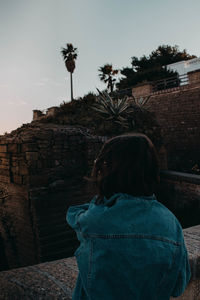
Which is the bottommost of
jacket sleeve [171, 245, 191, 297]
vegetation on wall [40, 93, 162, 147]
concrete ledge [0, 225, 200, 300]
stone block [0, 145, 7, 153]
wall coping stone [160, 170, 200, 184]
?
wall coping stone [160, 170, 200, 184]

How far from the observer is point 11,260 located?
219 inches

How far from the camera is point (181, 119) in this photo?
38.7 feet

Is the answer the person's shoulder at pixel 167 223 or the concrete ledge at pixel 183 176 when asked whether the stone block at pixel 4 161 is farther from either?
the concrete ledge at pixel 183 176

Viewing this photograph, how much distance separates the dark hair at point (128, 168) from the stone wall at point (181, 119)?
9.92 metres

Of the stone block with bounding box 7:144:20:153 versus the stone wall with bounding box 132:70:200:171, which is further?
the stone wall with bounding box 132:70:200:171

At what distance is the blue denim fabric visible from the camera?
86cm

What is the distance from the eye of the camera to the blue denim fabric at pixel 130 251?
86 cm

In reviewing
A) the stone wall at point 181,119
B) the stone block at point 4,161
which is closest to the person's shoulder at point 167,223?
the stone block at point 4,161

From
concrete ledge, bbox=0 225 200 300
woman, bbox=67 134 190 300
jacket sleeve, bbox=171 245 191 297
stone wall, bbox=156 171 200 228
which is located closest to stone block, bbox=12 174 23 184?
concrete ledge, bbox=0 225 200 300

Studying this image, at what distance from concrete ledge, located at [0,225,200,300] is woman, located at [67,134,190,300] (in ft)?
2.17

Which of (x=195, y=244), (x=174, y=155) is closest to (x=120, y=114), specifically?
(x=174, y=155)

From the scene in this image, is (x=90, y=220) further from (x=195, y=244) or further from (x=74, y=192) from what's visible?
(x=74, y=192)

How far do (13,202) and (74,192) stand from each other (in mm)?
1517

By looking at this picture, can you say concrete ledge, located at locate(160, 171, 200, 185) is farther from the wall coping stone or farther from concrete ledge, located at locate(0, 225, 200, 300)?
concrete ledge, located at locate(0, 225, 200, 300)
